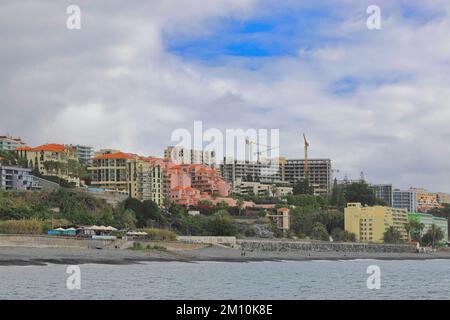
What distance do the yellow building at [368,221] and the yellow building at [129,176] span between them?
29520 mm

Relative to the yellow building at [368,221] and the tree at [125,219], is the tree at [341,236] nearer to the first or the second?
the yellow building at [368,221]

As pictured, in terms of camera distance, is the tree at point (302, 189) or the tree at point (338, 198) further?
the tree at point (302, 189)

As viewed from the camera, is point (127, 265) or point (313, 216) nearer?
point (127, 265)

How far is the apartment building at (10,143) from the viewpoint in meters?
148

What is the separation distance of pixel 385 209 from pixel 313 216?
48.1ft

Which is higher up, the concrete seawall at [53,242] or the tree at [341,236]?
the concrete seawall at [53,242]

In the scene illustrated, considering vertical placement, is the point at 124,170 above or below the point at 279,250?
above

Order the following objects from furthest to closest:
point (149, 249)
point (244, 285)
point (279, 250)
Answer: point (279, 250), point (149, 249), point (244, 285)

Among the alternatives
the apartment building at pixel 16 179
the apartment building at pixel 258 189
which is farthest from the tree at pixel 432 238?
the apartment building at pixel 16 179

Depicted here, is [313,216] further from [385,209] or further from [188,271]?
[188,271]

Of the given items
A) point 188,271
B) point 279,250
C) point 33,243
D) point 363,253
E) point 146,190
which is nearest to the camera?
point 188,271

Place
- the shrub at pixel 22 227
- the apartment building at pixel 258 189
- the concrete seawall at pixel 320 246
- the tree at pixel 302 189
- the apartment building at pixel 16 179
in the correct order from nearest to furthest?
the shrub at pixel 22 227
the concrete seawall at pixel 320 246
the apartment building at pixel 16 179
the tree at pixel 302 189
the apartment building at pixel 258 189

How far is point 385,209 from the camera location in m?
148

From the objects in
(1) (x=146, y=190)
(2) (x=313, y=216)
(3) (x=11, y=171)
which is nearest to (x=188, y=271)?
(3) (x=11, y=171)
